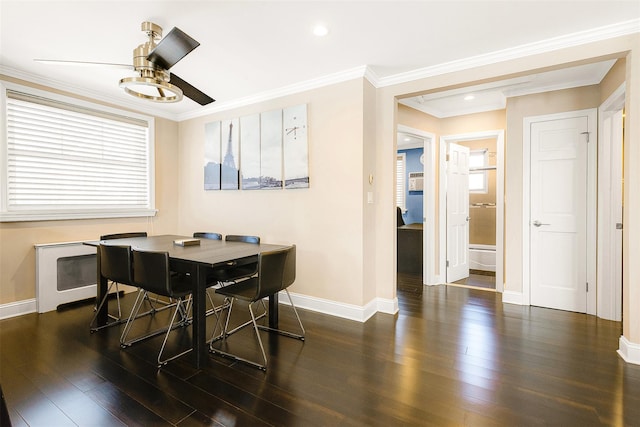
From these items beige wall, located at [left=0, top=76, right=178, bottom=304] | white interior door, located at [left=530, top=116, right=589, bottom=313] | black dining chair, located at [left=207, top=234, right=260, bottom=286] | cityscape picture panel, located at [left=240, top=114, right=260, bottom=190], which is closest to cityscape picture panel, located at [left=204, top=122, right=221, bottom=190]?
cityscape picture panel, located at [left=240, top=114, right=260, bottom=190]

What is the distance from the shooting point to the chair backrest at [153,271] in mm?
2258

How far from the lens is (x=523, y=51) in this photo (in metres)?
2.64

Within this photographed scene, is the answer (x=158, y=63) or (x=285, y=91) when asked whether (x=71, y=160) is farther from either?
(x=285, y=91)

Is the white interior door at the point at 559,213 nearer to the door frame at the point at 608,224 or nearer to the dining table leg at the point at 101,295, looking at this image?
the door frame at the point at 608,224

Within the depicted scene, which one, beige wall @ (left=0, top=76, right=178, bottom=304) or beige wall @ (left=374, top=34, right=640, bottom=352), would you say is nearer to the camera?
beige wall @ (left=374, top=34, right=640, bottom=352)

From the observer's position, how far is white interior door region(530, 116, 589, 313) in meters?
3.36

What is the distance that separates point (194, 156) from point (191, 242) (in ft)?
6.92

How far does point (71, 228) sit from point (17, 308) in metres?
0.95

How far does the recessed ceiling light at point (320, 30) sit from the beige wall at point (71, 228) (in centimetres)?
313

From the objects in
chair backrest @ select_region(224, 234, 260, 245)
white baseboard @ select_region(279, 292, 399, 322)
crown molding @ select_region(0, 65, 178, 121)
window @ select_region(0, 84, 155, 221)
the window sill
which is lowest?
white baseboard @ select_region(279, 292, 399, 322)

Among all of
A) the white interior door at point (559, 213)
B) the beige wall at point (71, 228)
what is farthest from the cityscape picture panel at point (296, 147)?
the white interior door at point (559, 213)

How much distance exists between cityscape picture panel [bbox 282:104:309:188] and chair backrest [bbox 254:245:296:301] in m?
1.13

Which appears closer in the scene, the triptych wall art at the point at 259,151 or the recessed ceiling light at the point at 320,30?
the recessed ceiling light at the point at 320,30

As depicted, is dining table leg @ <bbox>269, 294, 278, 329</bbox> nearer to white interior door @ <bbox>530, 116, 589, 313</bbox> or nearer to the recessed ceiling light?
the recessed ceiling light
